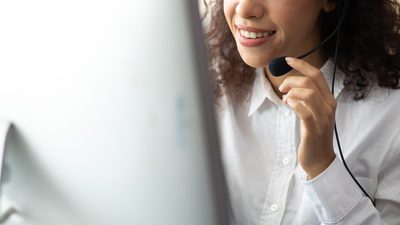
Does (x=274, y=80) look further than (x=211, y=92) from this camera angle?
Yes

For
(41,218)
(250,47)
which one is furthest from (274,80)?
(41,218)

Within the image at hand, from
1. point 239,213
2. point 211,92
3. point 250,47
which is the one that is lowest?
point 239,213

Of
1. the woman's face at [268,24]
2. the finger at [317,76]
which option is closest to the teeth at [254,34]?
the woman's face at [268,24]

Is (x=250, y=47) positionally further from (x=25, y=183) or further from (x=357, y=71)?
(x=25, y=183)

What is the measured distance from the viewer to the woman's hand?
23.0 inches

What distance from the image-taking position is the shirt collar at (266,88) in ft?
2.65

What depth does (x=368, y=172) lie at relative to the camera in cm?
76

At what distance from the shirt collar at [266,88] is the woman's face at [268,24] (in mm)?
106

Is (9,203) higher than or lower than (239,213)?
higher

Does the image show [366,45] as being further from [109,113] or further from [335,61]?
[109,113]

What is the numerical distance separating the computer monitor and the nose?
40 cm

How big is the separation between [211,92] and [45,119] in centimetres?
16

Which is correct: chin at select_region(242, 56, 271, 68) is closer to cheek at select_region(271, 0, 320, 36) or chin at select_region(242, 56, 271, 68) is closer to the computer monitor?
cheek at select_region(271, 0, 320, 36)

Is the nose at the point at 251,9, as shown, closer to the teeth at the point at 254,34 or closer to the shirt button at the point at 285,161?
the teeth at the point at 254,34
